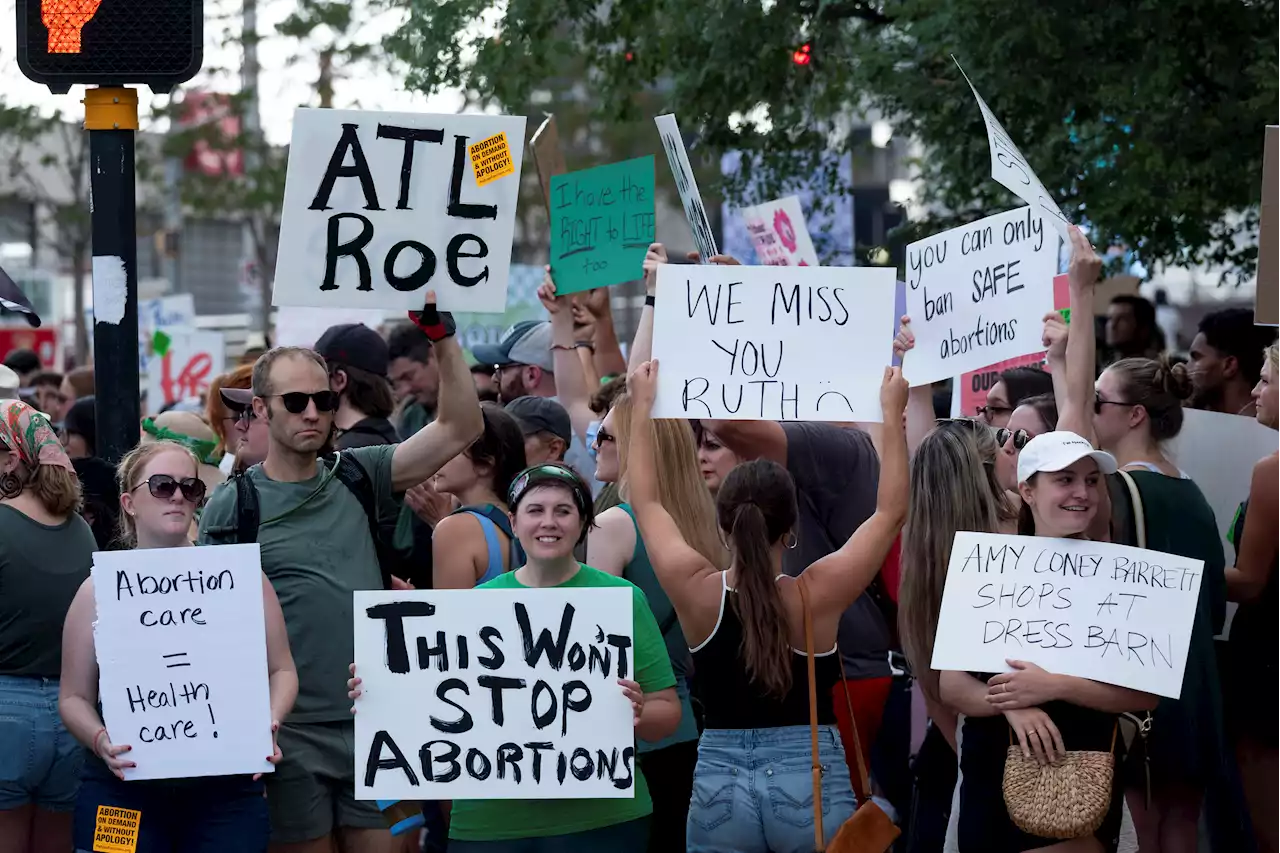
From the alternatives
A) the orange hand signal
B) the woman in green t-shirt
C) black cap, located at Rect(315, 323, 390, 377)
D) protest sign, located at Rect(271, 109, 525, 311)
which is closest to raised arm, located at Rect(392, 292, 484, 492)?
protest sign, located at Rect(271, 109, 525, 311)

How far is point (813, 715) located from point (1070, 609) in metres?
0.74

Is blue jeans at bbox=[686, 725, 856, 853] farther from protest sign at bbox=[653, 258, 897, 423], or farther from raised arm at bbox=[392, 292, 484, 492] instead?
raised arm at bbox=[392, 292, 484, 492]

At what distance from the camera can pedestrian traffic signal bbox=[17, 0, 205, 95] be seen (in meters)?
5.78

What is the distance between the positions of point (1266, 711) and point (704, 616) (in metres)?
2.18

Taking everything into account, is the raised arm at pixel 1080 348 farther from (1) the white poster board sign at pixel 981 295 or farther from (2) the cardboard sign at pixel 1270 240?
(2) the cardboard sign at pixel 1270 240

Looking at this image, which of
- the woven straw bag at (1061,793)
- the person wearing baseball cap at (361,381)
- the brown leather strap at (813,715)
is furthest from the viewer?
the person wearing baseball cap at (361,381)

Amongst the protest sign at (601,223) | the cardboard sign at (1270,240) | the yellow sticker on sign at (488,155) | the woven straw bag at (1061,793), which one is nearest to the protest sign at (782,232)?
the protest sign at (601,223)

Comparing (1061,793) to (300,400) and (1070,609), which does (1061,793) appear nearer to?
(1070,609)

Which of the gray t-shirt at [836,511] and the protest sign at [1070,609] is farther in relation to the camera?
the gray t-shirt at [836,511]

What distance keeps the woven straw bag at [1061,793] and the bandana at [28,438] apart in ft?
9.97

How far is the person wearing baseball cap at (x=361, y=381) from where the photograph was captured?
23.6 feet

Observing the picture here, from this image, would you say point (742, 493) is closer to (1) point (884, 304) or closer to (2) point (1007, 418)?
(1) point (884, 304)

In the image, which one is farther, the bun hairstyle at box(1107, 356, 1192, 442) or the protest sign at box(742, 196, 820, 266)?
the protest sign at box(742, 196, 820, 266)

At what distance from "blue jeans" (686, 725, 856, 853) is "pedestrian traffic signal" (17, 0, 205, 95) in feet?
8.96
